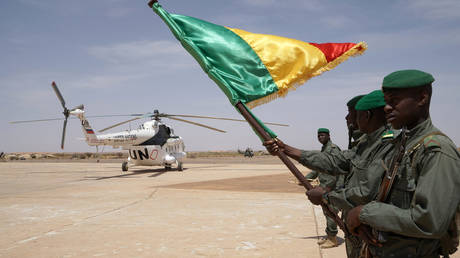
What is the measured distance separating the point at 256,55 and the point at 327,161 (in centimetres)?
142

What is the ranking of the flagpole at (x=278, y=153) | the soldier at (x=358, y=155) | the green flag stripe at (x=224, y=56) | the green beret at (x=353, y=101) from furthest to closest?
1. the green flag stripe at (x=224, y=56)
2. the green beret at (x=353, y=101)
3. the flagpole at (x=278, y=153)
4. the soldier at (x=358, y=155)

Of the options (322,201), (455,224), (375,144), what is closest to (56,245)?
(322,201)

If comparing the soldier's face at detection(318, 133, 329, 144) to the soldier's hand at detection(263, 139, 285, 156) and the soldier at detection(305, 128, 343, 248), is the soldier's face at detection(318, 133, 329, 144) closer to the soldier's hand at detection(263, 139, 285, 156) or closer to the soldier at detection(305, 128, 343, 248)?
the soldier at detection(305, 128, 343, 248)

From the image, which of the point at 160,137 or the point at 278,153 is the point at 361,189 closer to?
the point at 278,153

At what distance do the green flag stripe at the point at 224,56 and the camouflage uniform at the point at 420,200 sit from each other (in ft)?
6.21

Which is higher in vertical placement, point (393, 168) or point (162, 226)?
point (393, 168)

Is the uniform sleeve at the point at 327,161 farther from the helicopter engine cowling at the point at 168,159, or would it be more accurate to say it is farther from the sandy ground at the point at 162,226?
the helicopter engine cowling at the point at 168,159

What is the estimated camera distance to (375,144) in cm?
262

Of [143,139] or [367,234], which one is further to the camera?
[143,139]

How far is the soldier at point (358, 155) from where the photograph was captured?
2340 millimetres

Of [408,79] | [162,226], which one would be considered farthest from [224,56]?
[162,226]

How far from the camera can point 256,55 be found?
12.5 feet

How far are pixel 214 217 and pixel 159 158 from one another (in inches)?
584

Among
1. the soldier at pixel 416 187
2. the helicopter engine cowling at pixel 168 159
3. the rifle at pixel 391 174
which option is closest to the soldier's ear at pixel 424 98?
the soldier at pixel 416 187
